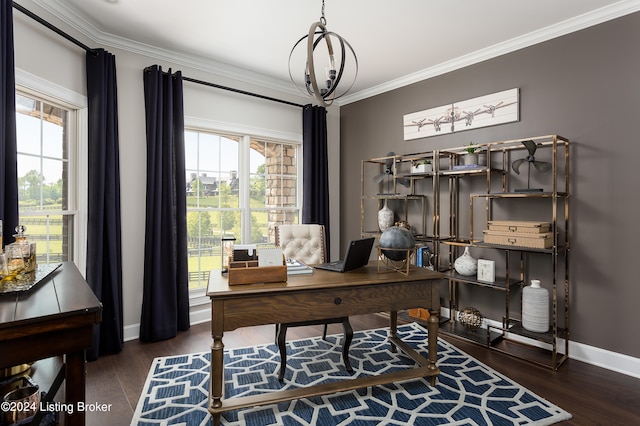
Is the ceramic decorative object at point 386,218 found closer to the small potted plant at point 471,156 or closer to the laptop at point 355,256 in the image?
the small potted plant at point 471,156

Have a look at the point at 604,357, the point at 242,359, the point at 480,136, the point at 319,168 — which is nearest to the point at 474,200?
the point at 480,136

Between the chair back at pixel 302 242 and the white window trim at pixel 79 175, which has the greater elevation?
the white window trim at pixel 79 175

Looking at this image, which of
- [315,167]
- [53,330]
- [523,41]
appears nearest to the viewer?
[53,330]

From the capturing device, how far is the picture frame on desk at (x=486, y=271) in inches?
126

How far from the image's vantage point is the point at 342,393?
92.2 inches

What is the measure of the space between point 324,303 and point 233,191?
2386 mm

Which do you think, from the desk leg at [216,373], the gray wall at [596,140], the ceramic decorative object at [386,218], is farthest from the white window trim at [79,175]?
the gray wall at [596,140]

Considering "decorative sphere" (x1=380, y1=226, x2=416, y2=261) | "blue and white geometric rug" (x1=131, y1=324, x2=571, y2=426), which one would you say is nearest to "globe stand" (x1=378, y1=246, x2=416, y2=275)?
"decorative sphere" (x1=380, y1=226, x2=416, y2=261)

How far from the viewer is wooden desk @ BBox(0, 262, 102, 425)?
115 cm

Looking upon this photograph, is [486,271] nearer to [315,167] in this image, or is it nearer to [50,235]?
[315,167]

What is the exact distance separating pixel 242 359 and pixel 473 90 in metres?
3.31

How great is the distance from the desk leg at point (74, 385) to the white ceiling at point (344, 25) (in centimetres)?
249

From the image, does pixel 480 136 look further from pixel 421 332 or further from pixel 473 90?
pixel 421 332

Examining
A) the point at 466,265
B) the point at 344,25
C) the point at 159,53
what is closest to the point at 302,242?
the point at 466,265
